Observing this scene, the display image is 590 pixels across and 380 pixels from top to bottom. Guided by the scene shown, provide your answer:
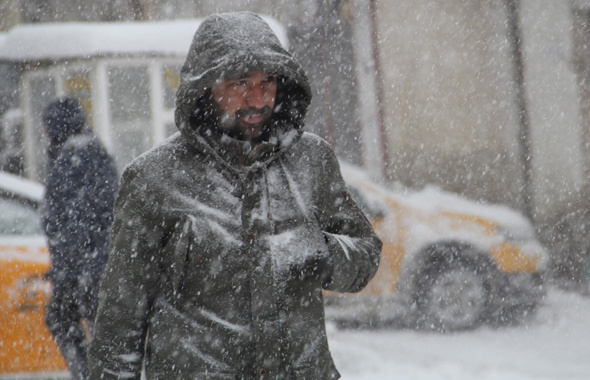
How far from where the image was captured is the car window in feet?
15.5

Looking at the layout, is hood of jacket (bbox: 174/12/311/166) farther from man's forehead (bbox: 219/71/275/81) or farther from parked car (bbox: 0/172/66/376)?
parked car (bbox: 0/172/66/376)

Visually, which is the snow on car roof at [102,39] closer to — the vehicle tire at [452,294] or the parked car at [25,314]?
the vehicle tire at [452,294]

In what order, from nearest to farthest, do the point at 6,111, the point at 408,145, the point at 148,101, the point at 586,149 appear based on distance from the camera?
the point at 586,149
the point at 408,145
the point at 148,101
the point at 6,111

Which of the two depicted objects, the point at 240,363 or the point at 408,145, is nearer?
the point at 240,363

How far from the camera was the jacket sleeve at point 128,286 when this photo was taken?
202cm

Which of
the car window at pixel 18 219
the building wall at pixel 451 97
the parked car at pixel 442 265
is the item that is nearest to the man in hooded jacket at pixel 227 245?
the car window at pixel 18 219

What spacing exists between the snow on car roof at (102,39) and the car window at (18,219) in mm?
7127

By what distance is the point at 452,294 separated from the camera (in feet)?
21.7

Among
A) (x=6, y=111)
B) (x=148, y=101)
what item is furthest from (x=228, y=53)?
(x=6, y=111)

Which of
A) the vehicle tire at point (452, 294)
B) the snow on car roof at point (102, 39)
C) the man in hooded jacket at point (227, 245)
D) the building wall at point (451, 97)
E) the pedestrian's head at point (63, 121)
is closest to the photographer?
the man in hooded jacket at point (227, 245)

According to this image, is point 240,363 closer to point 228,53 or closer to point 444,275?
point 228,53

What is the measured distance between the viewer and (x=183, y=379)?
6.50ft

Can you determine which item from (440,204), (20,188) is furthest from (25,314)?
(440,204)

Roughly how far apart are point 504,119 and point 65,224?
809 centimetres
